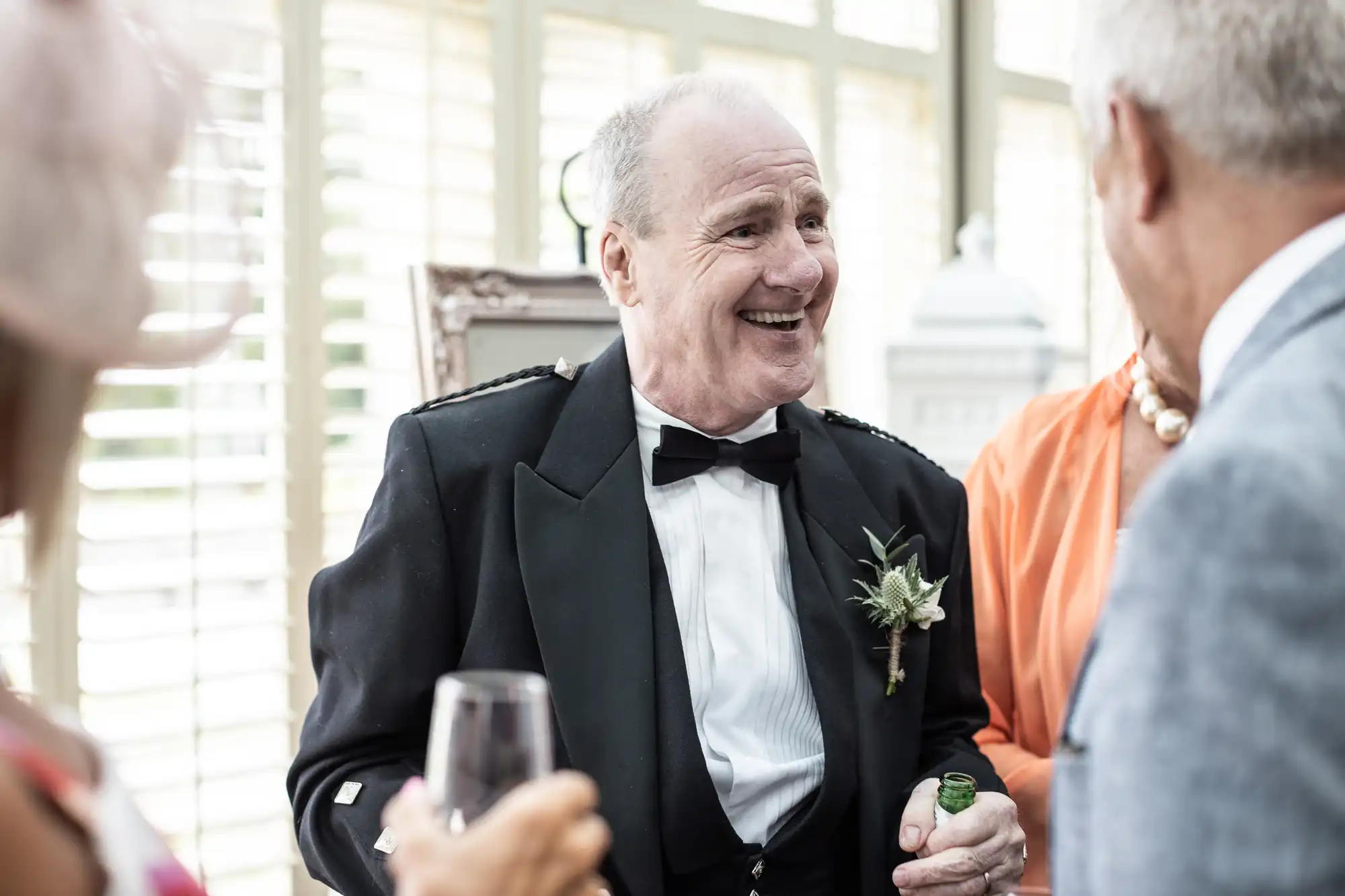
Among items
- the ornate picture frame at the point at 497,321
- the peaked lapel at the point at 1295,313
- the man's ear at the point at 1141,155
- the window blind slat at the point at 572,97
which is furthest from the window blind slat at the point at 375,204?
the peaked lapel at the point at 1295,313

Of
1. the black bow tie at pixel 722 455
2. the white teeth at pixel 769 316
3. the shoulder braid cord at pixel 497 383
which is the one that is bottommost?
the black bow tie at pixel 722 455

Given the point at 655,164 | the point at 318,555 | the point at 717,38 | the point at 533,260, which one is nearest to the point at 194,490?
the point at 318,555

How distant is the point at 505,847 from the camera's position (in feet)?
3.07

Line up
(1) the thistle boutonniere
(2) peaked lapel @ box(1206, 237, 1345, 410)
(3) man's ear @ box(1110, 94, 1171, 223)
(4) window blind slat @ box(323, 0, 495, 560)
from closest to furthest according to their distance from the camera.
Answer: (2) peaked lapel @ box(1206, 237, 1345, 410) → (3) man's ear @ box(1110, 94, 1171, 223) → (1) the thistle boutonniere → (4) window blind slat @ box(323, 0, 495, 560)

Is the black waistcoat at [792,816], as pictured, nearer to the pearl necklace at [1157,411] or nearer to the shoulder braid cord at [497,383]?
the shoulder braid cord at [497,383]

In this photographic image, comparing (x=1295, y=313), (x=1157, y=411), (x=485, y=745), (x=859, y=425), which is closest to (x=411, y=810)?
(x=485, y=745)

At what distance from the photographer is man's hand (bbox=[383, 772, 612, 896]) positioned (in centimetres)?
94

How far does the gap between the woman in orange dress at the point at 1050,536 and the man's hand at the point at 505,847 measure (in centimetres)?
159

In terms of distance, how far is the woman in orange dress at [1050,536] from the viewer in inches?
96.8

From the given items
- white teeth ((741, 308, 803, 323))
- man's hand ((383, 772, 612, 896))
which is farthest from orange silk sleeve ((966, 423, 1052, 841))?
man's hand ((383, 772, 612, 896))

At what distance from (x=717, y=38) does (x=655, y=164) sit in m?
2.69

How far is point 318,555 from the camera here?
12.2ft

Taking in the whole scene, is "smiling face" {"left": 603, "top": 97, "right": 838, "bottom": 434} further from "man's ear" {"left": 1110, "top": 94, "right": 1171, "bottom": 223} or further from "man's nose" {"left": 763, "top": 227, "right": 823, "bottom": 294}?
"man's ear" {"left": 1110, "top": 94, "right": 1171, "bottom": 223}

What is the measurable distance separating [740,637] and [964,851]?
47 cm
